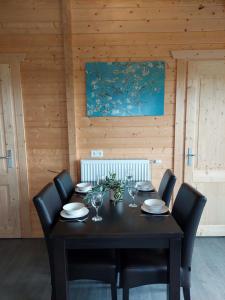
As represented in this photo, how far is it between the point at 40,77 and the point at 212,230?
2.85 m

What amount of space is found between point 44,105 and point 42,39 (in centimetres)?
76

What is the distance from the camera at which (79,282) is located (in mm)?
A: 2324

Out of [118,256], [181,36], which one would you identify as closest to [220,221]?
[118,256]

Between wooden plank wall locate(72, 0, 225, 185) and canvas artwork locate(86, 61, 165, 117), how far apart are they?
0.08m

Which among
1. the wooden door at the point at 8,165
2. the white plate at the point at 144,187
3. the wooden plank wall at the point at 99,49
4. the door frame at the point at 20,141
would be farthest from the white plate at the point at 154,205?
the wooden door at the point at 8,165

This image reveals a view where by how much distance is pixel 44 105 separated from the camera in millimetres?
2994

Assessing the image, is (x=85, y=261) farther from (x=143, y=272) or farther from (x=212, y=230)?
(x=212, y=230)

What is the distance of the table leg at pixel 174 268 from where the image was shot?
5.25 ft

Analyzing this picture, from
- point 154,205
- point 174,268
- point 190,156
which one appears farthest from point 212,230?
point 174,268

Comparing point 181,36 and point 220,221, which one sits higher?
point 181,36

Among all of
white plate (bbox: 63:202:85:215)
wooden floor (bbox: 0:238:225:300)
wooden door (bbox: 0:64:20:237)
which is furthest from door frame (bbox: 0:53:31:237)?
white plate (bbox: 63:202:85:215)

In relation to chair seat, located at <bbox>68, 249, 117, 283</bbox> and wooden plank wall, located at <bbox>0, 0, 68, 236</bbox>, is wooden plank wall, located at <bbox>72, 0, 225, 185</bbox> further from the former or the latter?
chair seat, located at <bbox>68, 249, 117, 283</bbox>

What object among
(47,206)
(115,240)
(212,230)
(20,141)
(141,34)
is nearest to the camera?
(115,240)

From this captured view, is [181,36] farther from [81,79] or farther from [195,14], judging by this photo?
→ [81,79]
